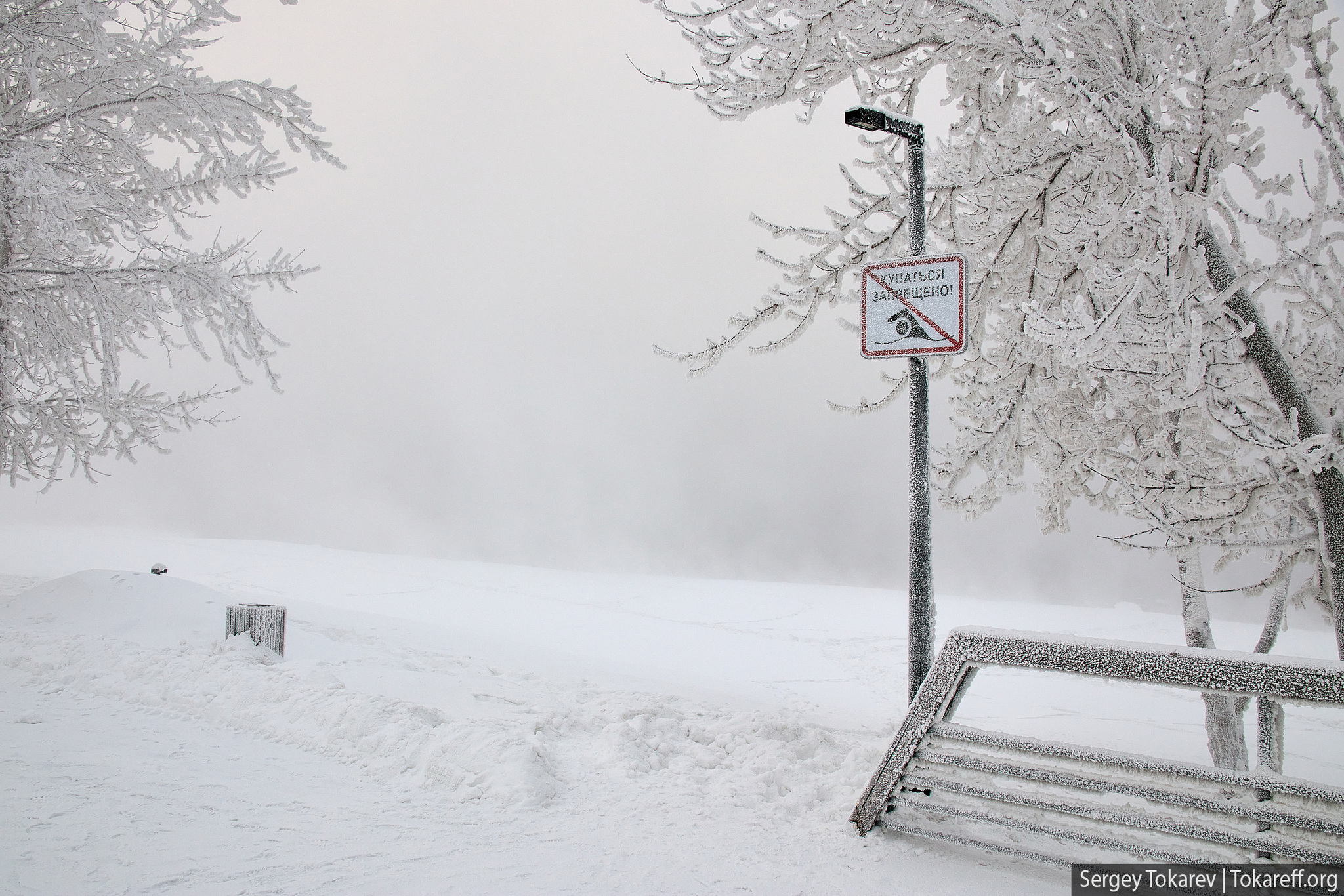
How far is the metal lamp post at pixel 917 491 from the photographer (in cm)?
530

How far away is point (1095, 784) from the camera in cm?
315

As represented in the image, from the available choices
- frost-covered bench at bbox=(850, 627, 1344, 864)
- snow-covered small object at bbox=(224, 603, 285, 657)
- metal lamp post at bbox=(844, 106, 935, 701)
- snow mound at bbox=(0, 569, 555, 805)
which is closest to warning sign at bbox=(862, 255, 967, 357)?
metal lamp post at bbox=(844, 106, 935, 701)

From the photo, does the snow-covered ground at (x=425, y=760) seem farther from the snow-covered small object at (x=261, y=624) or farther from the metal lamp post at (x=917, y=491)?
the metal lamp post at (x=917, y=491)

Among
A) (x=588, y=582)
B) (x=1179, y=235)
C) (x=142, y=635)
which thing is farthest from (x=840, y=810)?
(x=588, y=582)

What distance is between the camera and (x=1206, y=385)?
4.43 metres

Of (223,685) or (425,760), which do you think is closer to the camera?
(425,760)

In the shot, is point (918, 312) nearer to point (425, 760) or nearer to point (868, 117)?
point (868, 117)

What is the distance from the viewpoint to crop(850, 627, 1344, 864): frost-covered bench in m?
2.75

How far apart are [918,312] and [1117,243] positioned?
10.9 feet

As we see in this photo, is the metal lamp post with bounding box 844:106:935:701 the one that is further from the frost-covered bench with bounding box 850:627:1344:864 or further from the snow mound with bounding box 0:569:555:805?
the snow mound with bounding box 0:569:555:805

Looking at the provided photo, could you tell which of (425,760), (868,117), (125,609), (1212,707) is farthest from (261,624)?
(1212,707)

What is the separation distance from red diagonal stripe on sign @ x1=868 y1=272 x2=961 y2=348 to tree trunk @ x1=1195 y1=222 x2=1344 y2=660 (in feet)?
5.27

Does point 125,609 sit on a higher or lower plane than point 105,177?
lower

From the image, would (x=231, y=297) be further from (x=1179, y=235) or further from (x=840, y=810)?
(x=1179, y=235)
